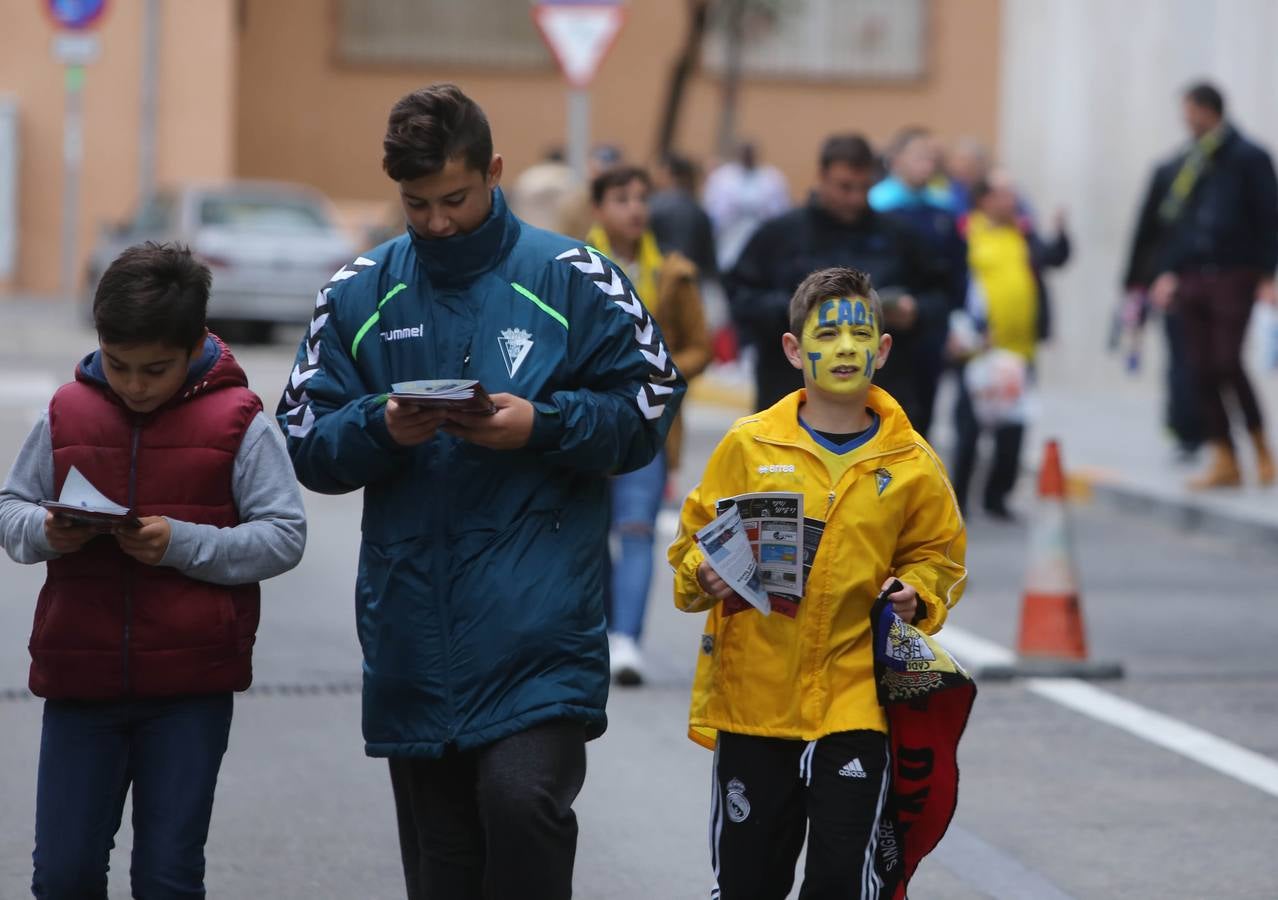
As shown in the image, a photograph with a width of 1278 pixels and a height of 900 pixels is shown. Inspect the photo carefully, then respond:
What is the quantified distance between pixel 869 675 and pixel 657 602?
5680 millimetres

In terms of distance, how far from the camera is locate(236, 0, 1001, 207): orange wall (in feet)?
122

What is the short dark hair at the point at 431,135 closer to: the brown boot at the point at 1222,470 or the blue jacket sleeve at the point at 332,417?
the blue jacket sleeve at the point at 332,417

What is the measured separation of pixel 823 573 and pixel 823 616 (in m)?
0.08

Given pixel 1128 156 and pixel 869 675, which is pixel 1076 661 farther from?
pixel 1128 156

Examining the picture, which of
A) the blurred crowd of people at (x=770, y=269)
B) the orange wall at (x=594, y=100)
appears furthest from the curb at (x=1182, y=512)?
the orange wall at (x=594, y=100)

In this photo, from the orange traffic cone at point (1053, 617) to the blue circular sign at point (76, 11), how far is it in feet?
55.8

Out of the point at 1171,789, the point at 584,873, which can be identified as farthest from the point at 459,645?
the point at 1171,789

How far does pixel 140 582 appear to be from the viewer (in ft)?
14.6

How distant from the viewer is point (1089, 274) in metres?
20.6

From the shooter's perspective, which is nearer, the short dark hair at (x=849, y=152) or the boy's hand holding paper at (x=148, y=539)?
the boy's hand holding paper at (x=148, y=539)

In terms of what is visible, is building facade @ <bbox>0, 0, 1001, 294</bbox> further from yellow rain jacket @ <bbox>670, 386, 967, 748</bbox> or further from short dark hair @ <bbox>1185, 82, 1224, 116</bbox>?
yellow rain jacket @ <bbox>670, 386, 967, 748</bbox>

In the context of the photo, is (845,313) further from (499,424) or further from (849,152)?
(849,152)

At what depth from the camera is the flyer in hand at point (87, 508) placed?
4.24 m

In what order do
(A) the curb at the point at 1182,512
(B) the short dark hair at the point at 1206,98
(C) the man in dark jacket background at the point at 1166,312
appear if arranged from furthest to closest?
(C) the man in dark jacket background at the point at 1166,312 < (B) the short dark hair at the point at 1206,98 < (A) the curb at the point at 1182,512
